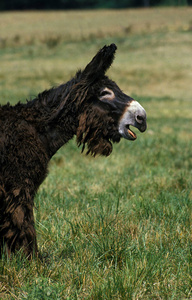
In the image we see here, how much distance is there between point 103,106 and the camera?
350 cm

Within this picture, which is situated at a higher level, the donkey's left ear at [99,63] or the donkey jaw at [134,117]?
the donkey's left ear at [99,63]

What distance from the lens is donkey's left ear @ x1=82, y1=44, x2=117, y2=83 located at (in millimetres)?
3375

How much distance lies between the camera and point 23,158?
3.27 meters

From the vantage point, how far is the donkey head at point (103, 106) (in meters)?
3.43

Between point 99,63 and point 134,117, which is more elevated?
point 99,63

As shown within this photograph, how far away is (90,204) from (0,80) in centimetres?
1766

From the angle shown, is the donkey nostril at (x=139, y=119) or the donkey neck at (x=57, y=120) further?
the donkey neck at (x=57, y=120)

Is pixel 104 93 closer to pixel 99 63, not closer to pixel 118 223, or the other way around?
pixel 99 63

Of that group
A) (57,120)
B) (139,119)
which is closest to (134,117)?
(139,119)

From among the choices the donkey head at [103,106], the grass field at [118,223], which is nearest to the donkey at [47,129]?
the donkey head at [103,106]

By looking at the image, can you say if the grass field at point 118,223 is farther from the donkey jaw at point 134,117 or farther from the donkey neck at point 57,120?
the donkey jaw at point 134,117

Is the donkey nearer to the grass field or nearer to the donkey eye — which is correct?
the donkey eye

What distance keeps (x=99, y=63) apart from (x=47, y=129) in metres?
0.69

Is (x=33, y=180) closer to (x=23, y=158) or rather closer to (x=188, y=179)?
(x=23, y=158)
